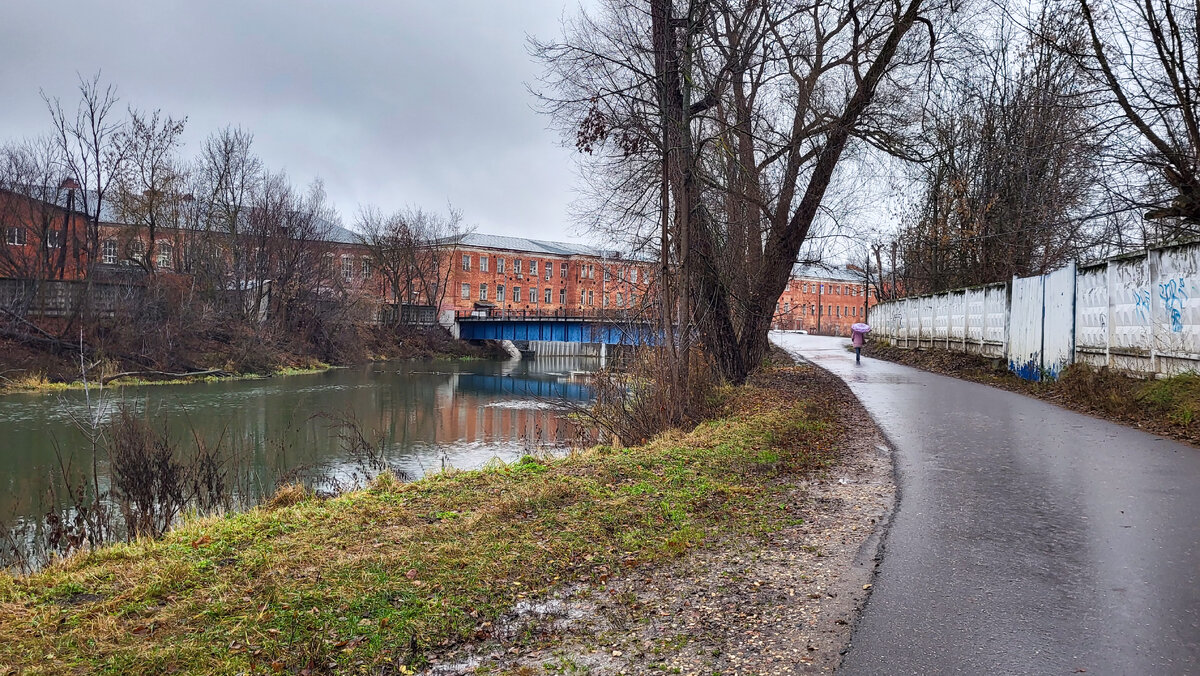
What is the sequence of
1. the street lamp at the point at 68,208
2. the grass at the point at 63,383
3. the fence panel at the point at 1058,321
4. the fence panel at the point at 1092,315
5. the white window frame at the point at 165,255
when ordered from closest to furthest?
the fence panel at the point at 1092,315 → the fence panel at the point at 1058,321 → the grass at the point at 63,383 → the street lamp at the point at 68,208 → the white window frame at the point at 165,255

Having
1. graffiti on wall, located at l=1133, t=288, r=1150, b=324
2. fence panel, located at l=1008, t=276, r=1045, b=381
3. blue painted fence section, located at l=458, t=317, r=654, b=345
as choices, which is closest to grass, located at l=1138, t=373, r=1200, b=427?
graffiti on wall, located at l=1133, t=288, r=1150, b=324

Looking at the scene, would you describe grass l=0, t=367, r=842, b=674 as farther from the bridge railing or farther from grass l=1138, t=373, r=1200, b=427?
the bridge railing

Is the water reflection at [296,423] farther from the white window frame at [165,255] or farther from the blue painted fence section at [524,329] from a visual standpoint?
the white window frame at [165,255]

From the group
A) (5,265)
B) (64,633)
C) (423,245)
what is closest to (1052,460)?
→ (64,633)

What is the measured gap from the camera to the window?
50225 millimetres

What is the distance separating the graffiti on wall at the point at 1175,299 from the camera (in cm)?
1075

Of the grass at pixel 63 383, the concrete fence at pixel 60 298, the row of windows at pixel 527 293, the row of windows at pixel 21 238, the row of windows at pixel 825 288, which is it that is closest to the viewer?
the grass at pixel 63 383

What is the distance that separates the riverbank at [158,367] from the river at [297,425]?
1.77 meters

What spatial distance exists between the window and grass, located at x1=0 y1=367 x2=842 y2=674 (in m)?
48.6

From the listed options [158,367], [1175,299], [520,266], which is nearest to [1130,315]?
[1175,299]

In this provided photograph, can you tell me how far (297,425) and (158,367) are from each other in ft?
64.4

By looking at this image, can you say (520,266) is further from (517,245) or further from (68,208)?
(68,208)

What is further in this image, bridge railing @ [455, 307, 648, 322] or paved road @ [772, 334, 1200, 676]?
bridge railing @ [455, 307, 648, 322]

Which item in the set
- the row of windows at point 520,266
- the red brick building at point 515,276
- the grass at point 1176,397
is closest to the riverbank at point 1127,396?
the grass at point 1176,397
